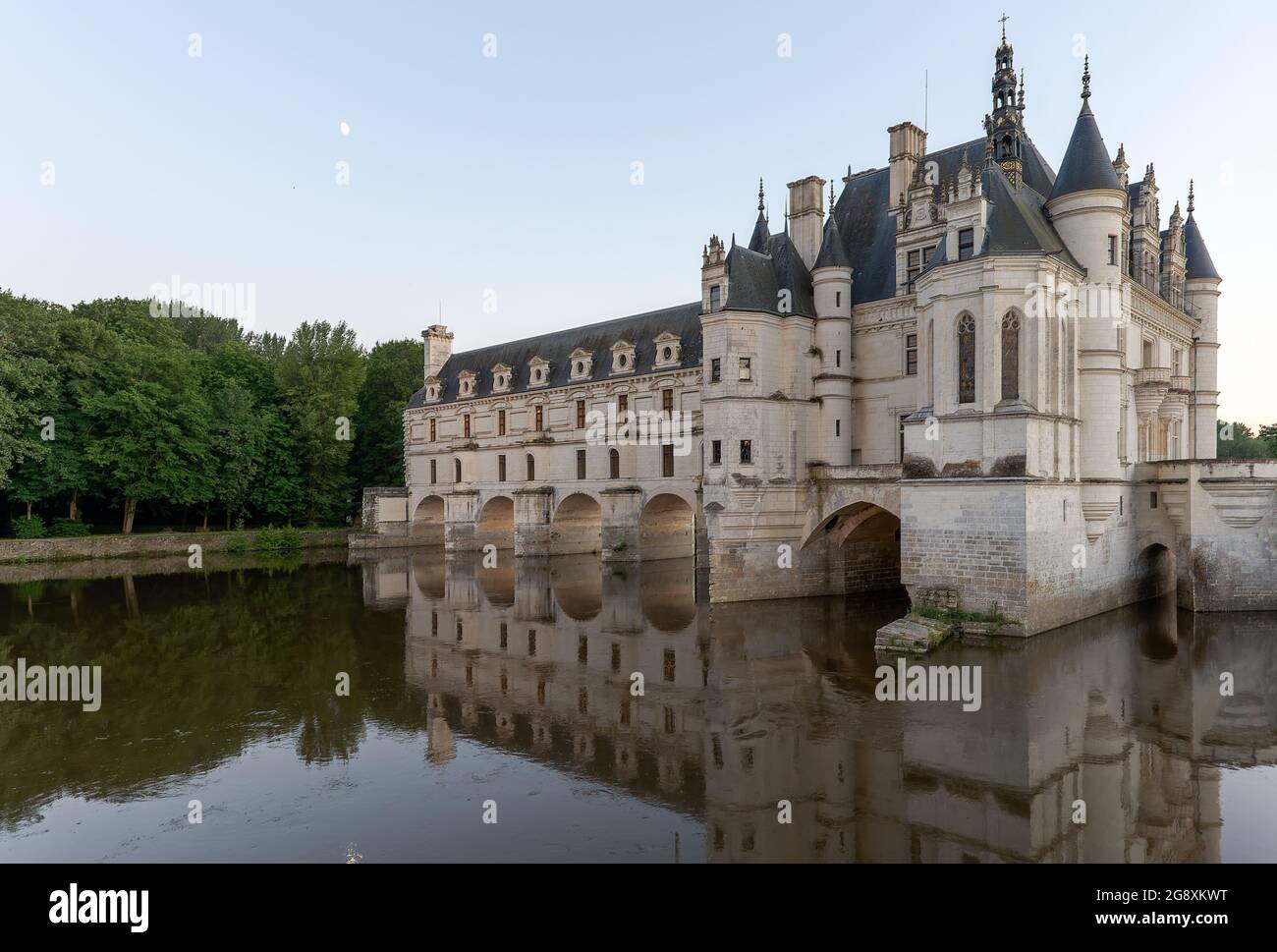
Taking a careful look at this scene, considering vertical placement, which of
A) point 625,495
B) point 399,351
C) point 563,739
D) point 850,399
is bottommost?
point 563,739

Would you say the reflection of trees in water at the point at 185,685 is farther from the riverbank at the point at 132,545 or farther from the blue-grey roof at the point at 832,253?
the blue-grey roof at the point at 832,253

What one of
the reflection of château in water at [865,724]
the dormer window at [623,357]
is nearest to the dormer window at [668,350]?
the dormer window at [623,357]

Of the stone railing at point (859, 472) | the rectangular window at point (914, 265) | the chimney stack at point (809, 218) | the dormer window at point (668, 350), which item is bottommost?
the stone railing at point (859, 472)

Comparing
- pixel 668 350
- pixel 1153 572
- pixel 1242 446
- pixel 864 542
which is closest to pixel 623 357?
pixel 668 350

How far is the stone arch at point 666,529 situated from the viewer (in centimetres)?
3816

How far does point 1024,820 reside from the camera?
32.3ft

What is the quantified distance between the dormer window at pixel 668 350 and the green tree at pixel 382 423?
85.1 ft

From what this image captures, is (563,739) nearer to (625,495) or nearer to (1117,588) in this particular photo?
(1117,588)

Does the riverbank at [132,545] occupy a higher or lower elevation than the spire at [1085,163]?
lower

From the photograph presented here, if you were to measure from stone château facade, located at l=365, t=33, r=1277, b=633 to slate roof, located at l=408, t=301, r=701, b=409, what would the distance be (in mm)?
1071

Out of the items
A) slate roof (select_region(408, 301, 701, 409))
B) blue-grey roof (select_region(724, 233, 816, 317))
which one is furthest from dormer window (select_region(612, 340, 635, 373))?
blue-grey roof (select_region(724, 233, 816, 317))

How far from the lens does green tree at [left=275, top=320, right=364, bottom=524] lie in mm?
52344
